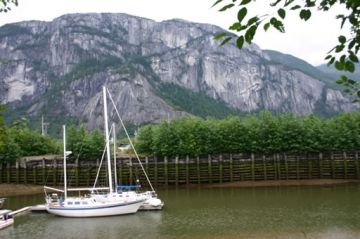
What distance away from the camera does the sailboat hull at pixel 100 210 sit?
38781mm

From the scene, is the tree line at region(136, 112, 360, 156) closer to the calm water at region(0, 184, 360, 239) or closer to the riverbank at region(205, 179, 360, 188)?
the riverbank at region(205, 179, 360, 188)

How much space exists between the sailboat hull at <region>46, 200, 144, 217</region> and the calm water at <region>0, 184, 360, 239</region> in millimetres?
899

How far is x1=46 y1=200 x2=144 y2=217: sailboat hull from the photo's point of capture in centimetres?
3878

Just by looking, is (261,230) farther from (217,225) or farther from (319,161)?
(319,161)

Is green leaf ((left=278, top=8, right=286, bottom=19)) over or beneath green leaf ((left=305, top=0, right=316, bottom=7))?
beneath

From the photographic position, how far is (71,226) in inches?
1377

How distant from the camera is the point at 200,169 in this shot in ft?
206

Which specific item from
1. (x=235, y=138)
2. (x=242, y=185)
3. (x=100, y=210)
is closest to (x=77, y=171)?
(x=242, y=185)

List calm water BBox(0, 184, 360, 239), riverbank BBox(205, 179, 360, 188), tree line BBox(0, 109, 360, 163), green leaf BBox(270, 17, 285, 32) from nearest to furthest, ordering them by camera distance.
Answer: green leaf BBox(270, 17, 285, 32), calm water BBox(0, 184, 360, 239), riverbank BBox(205, 179, 360, 188), tree line BBox(0, 109, 360, 163)

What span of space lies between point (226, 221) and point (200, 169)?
1180 inches

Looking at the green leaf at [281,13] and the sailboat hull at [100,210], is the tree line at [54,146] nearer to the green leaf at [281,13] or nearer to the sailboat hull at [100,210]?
the sailboat hull at [100,210]

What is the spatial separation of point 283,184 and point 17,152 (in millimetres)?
38394

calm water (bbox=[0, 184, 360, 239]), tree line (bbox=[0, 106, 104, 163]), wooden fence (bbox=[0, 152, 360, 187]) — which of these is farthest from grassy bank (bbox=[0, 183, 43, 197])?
calm water (bbox=[0, 184, 360, 239])

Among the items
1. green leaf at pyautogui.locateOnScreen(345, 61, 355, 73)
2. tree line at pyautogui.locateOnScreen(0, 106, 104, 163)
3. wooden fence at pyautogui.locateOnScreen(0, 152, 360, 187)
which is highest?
tree line at pyautogui.locateOnScreen(0, 106, 104, 163)
